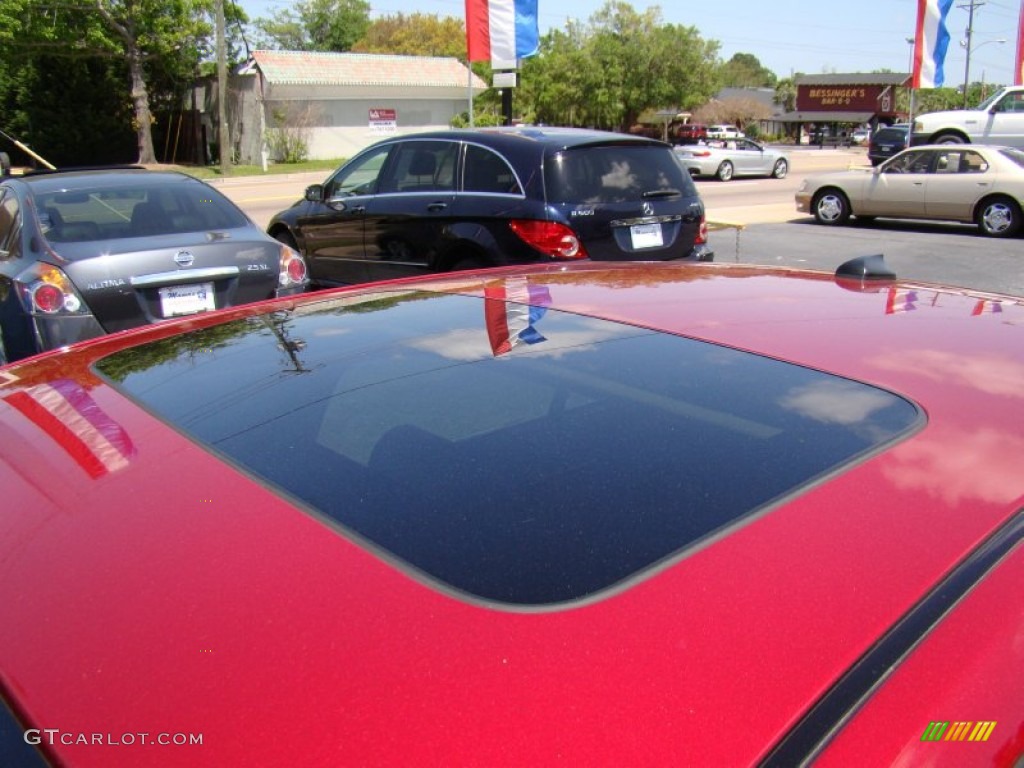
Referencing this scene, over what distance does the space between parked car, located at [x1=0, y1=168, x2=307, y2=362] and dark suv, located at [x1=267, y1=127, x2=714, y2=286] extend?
136 cm

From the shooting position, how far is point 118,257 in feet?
18.3

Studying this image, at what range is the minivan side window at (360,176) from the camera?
8.02 m

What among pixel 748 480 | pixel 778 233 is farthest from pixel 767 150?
pixel 748 480

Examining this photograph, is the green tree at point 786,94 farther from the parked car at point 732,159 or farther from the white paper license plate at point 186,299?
the white paper license plate at point 186,299

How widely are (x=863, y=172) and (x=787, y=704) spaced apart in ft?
55.1

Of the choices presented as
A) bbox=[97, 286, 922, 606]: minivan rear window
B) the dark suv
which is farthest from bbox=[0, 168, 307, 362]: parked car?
bbox=[97, 286, 922, 606]: minivan rear window

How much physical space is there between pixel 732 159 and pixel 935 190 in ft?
48.3

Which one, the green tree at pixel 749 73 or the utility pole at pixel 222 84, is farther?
the green tree at pixel 749 73

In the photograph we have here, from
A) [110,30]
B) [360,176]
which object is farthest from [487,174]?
[110,30]

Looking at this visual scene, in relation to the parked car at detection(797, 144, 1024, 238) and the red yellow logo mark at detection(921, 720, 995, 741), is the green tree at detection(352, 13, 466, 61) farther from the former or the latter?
the red yellow logo mark at detection(921, 720, 995, 741)

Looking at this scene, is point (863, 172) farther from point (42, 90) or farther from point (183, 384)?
point (42, 90)

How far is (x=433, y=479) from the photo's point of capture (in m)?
1.49

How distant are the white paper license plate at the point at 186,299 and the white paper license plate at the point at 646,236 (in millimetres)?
3132

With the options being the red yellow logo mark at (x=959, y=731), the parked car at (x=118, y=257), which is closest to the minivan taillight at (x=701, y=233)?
the parked car at (x=118, y=257)
